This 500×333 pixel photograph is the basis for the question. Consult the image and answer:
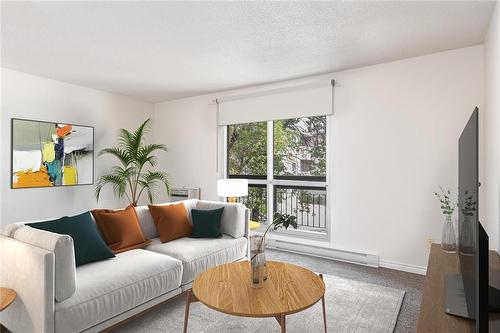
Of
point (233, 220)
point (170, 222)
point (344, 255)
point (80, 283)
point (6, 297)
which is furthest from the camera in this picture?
point (344, 255)

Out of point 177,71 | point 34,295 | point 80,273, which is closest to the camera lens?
point 34,295

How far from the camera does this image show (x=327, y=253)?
3807 millimetres

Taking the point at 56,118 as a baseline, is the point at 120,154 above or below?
below

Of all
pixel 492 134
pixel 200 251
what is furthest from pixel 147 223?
pixel 492 134

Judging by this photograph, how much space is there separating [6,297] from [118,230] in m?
0.94

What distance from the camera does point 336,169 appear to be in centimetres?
383

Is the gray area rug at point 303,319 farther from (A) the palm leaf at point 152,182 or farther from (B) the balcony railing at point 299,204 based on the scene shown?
(A) the palm leaf at point 152,182

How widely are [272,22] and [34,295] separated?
8.36 ft

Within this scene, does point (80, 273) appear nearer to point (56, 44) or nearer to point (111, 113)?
point (56, 44)

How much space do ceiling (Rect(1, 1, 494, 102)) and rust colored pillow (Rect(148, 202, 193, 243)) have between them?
1.67m

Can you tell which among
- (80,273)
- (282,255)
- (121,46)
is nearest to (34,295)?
(80,273)

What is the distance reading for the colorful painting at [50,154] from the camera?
12.5 ft

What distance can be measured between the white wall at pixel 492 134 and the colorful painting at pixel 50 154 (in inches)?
193

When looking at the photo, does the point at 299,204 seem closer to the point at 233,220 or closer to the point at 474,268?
the point at 233,220
